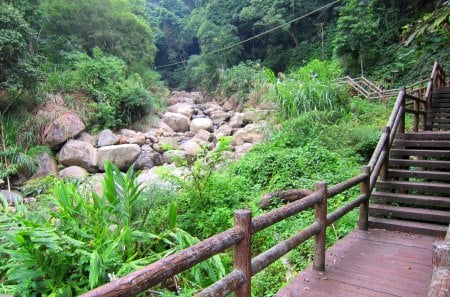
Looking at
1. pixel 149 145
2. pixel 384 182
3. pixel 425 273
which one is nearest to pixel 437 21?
pixel 384 182

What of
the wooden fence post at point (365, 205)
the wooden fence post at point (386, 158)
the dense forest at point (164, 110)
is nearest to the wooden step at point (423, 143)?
the wooden fence post at point (386, 158)

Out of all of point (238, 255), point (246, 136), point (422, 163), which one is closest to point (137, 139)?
point (246, 136)

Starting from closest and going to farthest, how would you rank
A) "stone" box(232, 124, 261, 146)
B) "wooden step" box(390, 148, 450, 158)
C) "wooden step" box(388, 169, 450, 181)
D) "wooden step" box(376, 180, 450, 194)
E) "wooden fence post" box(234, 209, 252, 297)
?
"wooden fence post" box(234, 209, 252, 297) → "wooden step" box(376, 180, 450, 194) → "wooden step" box(388, 169, 450, 181) → "wooden step" box(390, 148, 450, 158) → "stone" box(232, 124, 261, 146)

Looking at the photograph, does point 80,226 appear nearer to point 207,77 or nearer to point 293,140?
point 293,140

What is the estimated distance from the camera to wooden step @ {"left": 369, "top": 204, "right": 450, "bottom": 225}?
3.92m

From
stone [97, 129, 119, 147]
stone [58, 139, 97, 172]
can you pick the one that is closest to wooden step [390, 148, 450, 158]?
stone [58, 139, 97, 172]

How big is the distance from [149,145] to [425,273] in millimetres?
11536

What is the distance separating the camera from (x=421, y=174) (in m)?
4.61

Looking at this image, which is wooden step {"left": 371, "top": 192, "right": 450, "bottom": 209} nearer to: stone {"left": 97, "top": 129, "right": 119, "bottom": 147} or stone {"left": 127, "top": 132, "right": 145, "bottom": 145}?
stone {"left": 97, "top": 129, "right": 119, "bottom": 147}

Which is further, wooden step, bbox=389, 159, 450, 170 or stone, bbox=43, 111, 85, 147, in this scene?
stone, bbox=43, 111, 85, 147

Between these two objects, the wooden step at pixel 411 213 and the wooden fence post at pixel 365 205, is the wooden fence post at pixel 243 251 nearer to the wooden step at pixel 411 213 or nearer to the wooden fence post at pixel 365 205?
the wooden fence post at pixel 365 205

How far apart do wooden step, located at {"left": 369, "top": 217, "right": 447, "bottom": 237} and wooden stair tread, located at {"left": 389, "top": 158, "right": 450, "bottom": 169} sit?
1124 mm

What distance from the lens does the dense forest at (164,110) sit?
3295mm

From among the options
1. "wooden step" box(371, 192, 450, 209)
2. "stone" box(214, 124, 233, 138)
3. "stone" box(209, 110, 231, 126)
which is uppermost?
"stone" box(209, 110, 231, 126)
